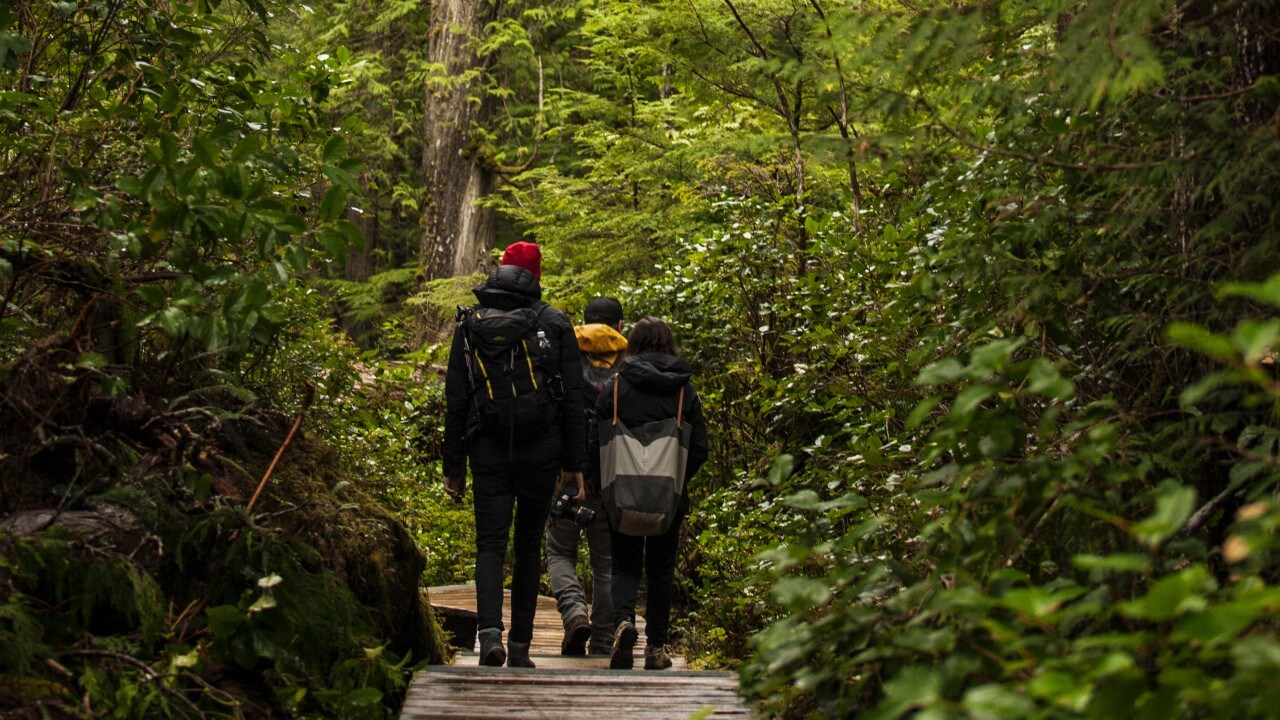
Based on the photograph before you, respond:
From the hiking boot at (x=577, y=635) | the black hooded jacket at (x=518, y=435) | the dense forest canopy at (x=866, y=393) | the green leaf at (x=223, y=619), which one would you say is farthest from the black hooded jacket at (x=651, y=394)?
the green leaf at (x=223, y=619)

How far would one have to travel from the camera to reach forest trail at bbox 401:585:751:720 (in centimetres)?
454

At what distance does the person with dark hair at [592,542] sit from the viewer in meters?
7.04

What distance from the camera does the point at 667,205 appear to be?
13.5m

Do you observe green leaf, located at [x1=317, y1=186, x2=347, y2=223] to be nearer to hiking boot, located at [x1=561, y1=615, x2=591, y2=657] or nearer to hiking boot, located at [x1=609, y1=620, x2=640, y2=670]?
hiking boot, located at [x1=609, y1=620, x2=640, y2=670]

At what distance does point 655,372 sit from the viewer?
643 centimetres

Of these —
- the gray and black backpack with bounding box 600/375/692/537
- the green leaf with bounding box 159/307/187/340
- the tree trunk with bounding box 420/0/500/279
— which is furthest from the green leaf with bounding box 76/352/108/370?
the tree trunk with bounding box 420/0/500/279

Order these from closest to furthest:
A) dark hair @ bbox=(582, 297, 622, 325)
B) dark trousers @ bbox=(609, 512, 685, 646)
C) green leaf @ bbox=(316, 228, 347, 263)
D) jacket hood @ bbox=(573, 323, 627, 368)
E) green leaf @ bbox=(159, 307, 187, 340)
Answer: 1. green leaf @ bbox=(159, 307, 187, 340)
2. green leaf @ bbox=(316, 228, 347, 263)
3. dark trousers @ bbox=(609, 512, 685, 646)
4. jacket hood @ bbox=(573, 323, 627, 368)
5. dark hair @ bbox=(582, 297, 622, 325)

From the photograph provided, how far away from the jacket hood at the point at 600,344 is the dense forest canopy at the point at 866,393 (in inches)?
46.0

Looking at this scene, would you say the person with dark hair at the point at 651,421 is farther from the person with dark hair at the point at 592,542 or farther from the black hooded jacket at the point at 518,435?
the person with dark hair at the point at 592,542

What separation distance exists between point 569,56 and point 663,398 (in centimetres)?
1468

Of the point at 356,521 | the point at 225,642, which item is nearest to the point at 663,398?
the point at 356,521

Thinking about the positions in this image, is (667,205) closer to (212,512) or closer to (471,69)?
(471,69)

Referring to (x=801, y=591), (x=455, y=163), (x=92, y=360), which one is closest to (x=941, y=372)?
(x=801, y=591)

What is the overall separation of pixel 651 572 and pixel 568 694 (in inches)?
70.7
